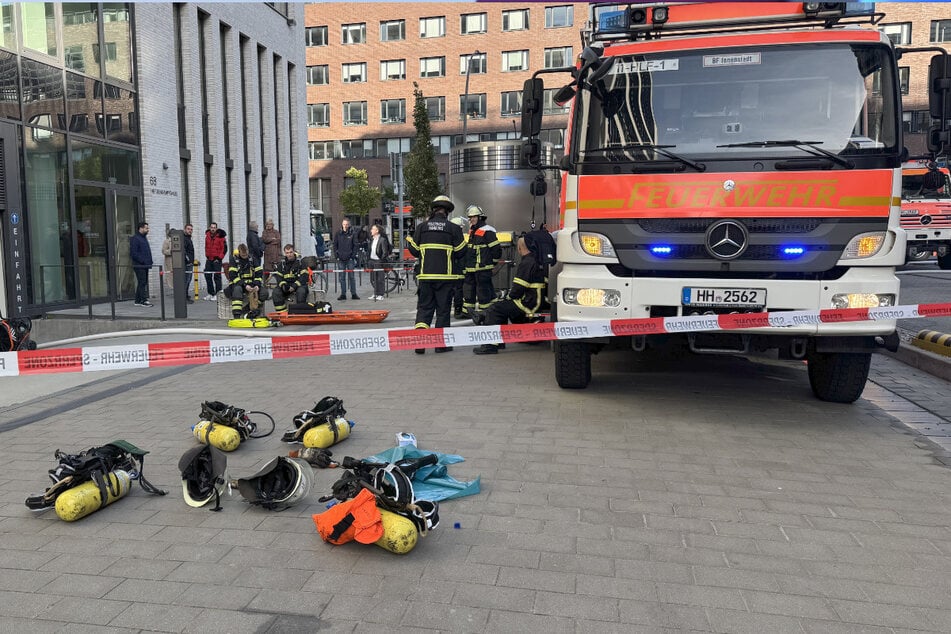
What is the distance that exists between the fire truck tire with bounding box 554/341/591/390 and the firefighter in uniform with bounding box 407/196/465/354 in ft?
8.68

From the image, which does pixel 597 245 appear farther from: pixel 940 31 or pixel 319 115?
pixel 319 115

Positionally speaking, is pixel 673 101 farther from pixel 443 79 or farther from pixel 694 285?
pixel 443 79

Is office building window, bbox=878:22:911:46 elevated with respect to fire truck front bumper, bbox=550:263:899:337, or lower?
elevated

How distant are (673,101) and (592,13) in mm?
1729

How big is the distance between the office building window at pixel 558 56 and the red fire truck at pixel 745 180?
155 ft

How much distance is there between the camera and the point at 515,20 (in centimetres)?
5194

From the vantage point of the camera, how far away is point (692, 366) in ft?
27.3

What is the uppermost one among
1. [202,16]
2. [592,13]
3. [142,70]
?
[202,16]

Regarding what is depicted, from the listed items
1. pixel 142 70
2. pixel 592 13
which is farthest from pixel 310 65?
pixel 592 13

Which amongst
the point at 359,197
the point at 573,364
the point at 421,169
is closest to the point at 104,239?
the point at 573,364

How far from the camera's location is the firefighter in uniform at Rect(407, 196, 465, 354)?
8.95 metres

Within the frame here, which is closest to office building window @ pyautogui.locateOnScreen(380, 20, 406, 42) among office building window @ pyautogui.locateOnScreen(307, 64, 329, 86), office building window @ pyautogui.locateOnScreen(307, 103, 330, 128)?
office building window @ pyautogui.locateOnScreen(307, 64, 329, 86)

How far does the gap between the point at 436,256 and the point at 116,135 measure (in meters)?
10.7

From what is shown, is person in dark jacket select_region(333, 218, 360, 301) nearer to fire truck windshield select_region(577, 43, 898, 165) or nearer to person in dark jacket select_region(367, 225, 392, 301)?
person in dark jacket select_region(367, 225, 392, 301)
